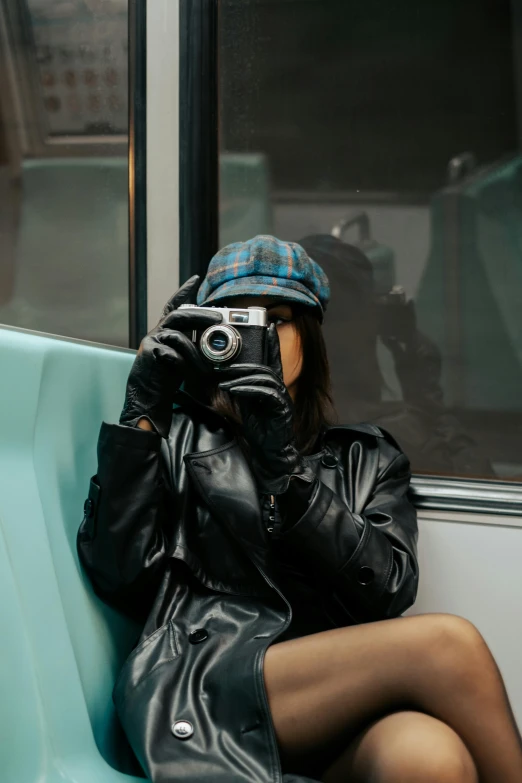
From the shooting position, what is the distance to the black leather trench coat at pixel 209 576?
1.12 meters

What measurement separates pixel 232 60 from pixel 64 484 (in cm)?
128

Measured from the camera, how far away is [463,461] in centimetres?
187

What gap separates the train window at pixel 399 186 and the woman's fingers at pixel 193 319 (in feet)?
2.43

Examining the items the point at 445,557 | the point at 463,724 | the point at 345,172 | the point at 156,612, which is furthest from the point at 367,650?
the point at 345,172

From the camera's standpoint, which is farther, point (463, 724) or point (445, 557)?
point (445, 557)

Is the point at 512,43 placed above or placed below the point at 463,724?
above

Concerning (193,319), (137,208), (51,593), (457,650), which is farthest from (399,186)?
(51,593)

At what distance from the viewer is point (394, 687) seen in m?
1.13

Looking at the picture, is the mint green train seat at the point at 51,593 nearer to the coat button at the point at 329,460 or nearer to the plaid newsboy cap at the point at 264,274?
the plaid newsboy cap at the point at 264,274

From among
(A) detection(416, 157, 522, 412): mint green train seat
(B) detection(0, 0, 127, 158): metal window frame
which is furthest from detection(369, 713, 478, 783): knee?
(B) detection(0, 0, 127, 158): metal window frame

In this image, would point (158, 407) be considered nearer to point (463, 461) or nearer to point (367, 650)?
point (367, 650)

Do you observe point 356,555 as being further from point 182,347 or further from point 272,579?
point 182,347

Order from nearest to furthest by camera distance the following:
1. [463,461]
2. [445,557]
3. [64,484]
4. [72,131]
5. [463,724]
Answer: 1. [463,724]
2. [64,484]
3. [445,557]
4. [463,461]
5. [72,131]

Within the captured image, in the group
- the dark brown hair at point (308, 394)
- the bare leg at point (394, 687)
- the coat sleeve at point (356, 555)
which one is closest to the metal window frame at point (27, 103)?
the dark brown hair at point (308, 394)
